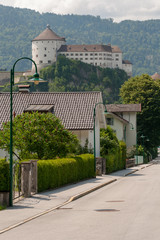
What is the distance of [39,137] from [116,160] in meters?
23.9

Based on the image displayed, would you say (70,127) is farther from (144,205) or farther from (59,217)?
(59,217)

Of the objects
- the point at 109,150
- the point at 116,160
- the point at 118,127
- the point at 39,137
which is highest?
the point at 118,127

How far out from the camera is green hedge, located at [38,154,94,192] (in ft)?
91.2

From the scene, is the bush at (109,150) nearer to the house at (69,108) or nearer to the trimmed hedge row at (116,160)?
the trimmed hedge row at (116,160)

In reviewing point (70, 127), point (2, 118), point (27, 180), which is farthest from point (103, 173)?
point (27, 180)

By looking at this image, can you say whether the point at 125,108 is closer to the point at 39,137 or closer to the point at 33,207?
the point at 39,137

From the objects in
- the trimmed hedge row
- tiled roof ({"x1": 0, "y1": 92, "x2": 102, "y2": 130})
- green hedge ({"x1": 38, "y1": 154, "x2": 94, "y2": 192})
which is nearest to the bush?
the trimmed hedge row

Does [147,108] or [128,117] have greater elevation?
[147,108]

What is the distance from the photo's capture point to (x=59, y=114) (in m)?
53.8

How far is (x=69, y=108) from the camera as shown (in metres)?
54.3

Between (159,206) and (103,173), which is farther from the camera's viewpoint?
(103,173)

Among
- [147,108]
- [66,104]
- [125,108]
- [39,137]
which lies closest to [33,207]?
[39,137]

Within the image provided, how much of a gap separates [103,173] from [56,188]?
2132 cm

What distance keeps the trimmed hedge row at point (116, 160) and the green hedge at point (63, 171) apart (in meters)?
10.5
